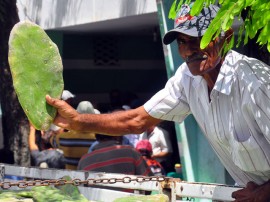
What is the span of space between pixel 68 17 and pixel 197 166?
3544 mm

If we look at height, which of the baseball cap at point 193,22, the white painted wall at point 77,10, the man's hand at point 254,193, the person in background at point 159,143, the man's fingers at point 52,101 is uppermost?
the white painted wall at point 77,10

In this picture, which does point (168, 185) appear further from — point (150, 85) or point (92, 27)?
point (150, 85)

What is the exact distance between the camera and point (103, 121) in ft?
13.5

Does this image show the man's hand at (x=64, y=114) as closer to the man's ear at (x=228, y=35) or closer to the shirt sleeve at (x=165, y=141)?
the man's ear at (x=228, y=35)

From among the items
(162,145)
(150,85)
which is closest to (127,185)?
(162,145)

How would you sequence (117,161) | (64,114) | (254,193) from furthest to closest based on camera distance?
(117,161)
(64,114)
(254,193)

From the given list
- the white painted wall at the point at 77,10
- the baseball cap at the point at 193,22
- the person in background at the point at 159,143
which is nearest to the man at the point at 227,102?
the baseball cap at the point at 193,22

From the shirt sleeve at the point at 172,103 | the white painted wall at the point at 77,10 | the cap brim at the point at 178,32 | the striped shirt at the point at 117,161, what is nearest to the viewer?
the cap brim at the point at 178,32

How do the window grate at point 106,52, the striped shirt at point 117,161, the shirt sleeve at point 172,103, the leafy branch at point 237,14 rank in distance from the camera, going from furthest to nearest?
the window grate at point 106,52 → the striped shirt at point 117,161 → the shirt sleeve at point 172,103 → the leafy branch at point 237,14

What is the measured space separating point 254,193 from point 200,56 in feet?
2.36

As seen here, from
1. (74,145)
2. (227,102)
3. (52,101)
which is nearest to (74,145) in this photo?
(74,145)

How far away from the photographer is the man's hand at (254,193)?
11.4 feet

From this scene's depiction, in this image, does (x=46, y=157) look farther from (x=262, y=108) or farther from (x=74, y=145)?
(x=262, y=108)

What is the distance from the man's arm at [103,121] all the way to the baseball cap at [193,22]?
61 centimetres
